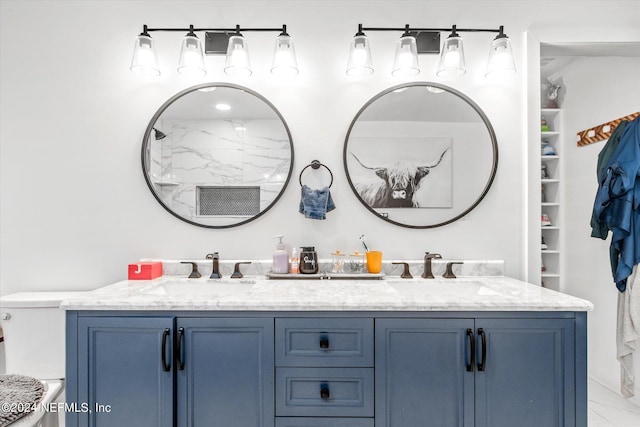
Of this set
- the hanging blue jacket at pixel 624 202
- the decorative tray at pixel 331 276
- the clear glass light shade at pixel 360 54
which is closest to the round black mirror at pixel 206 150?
the decorative tray at pixel 331 276

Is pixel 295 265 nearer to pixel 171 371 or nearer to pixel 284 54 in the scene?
pixel 171 371

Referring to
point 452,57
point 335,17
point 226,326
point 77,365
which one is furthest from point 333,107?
point 77,365

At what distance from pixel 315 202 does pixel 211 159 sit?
0.65m

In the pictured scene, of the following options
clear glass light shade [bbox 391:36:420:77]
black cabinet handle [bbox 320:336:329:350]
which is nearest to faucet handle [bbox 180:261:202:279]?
black cabinet handle [bbox 320:336:329:350]

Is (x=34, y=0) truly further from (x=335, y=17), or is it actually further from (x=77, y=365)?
(x=77, y=365)

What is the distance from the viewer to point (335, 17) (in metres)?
2.06

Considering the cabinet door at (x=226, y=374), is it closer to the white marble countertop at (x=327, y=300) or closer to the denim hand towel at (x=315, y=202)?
the white marble countertop at (x=327, y=300)

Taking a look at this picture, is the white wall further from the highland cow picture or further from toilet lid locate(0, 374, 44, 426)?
toilet lid locate(0, 374, 44, 426)

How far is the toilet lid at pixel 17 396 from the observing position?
115 cm

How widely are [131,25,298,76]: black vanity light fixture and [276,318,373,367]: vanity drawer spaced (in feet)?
4.37

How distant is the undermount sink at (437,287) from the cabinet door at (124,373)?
113 cm

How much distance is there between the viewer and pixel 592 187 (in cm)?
270

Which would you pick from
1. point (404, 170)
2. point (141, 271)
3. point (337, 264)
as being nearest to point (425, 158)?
point (404, 170)

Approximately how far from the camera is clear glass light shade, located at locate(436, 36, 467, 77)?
1.88m
